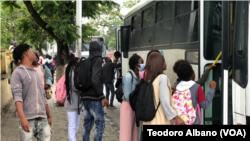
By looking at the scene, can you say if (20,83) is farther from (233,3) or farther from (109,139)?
(109,139)

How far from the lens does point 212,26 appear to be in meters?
5.97

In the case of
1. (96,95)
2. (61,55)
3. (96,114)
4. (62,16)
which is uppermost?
(62,16)

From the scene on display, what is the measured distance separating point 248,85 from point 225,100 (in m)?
0.42

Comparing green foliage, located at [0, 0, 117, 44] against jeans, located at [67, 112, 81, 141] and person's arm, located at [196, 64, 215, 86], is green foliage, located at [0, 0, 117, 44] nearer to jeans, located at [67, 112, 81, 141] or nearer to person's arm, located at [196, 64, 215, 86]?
jeans, located at [67, 112, 81, 141]

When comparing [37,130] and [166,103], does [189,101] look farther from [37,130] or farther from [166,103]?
[37,130]

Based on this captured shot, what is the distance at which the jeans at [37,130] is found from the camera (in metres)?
4.24

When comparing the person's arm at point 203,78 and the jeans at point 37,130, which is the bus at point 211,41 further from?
the jeans at point 37,130

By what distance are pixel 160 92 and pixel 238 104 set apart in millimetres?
918

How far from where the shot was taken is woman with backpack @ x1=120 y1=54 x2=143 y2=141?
17.7 ft

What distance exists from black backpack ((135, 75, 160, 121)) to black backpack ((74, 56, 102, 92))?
1246mm

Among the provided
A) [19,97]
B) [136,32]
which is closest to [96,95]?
[19,97]

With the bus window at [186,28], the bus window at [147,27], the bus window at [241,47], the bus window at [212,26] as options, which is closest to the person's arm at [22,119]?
the bus window at [241,47]

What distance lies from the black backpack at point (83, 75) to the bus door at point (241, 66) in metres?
2.23

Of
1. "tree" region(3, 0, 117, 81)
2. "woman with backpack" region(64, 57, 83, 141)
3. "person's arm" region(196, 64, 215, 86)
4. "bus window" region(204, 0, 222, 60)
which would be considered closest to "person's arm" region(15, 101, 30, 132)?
"woman with backpack" region(64, 57, 83, 141)
